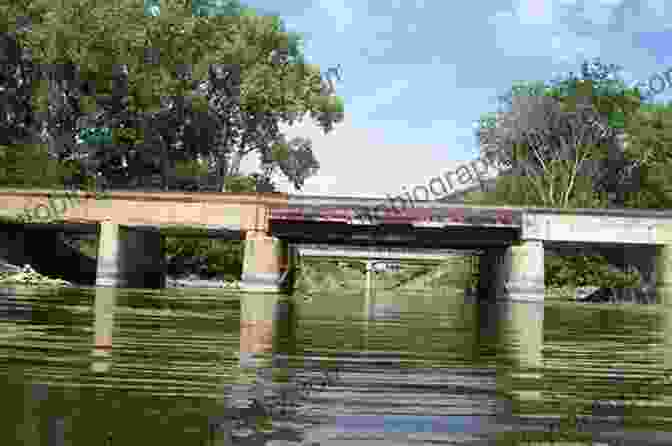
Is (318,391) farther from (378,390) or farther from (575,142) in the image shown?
(575,142)

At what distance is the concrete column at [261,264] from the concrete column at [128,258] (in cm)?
628

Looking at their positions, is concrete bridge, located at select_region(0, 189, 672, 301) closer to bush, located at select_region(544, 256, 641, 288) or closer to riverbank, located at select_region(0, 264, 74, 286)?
riverbank, located at select_region(0, 264, 74, 286)

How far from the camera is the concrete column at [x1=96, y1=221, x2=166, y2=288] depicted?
3712 cm

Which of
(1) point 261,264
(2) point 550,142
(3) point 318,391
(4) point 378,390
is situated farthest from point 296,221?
(3) point 318,391

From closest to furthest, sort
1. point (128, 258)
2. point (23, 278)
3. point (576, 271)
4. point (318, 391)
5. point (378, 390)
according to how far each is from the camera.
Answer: point (318, 391), point (378, 390), point (23, 278), point (128, 258), point (576, 271)

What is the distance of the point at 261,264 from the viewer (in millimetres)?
36844

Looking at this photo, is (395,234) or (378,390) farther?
(395,234)

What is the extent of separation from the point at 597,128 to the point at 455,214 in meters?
28.3

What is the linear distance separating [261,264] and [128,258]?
296 inches

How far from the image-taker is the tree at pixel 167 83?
165 feet

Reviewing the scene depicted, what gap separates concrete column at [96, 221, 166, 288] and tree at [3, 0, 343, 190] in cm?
1338

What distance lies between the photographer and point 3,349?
6316mm

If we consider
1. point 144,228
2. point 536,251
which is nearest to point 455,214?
point 536,251

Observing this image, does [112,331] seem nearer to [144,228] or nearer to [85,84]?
[144,228]
